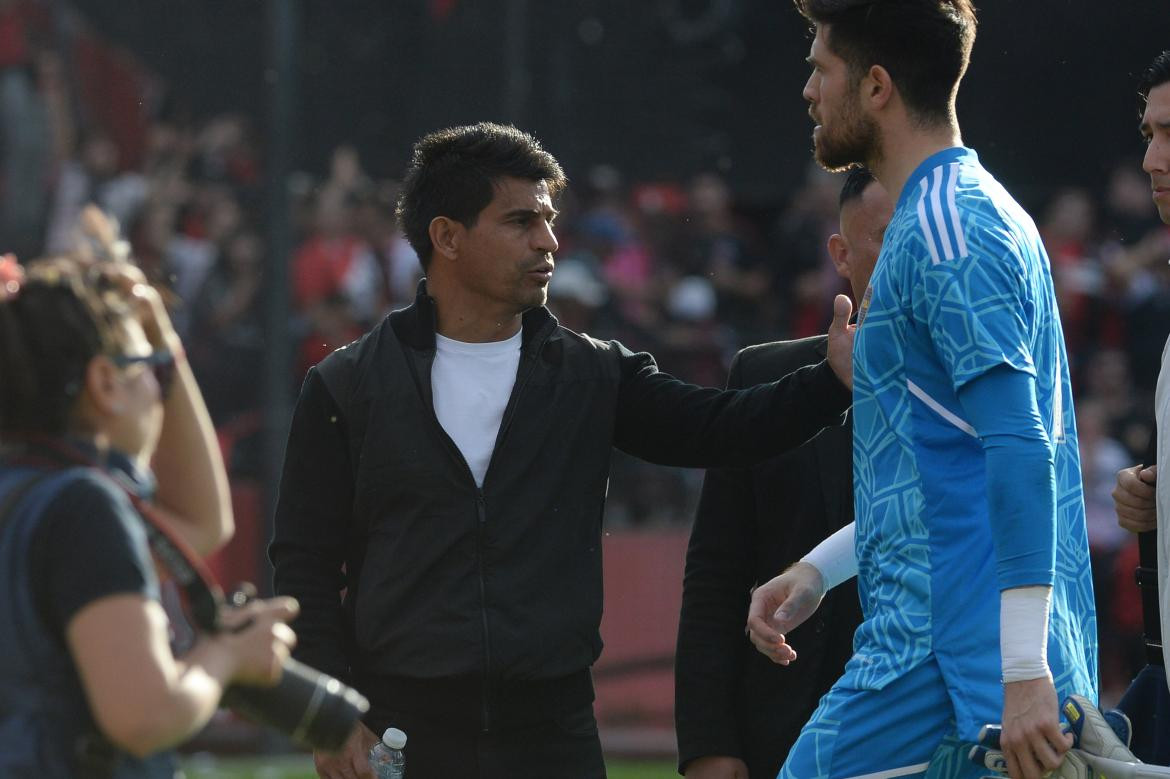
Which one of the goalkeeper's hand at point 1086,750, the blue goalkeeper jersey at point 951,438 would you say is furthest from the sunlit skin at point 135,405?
the goalkeeper's hand at point 1086,750

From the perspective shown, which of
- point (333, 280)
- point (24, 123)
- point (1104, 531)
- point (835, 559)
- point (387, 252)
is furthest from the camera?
point (24, 123)

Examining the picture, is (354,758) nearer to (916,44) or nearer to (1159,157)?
(916,44)

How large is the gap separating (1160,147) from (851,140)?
3.58 ft

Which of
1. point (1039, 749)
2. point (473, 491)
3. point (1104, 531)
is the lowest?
point (1104, 531)

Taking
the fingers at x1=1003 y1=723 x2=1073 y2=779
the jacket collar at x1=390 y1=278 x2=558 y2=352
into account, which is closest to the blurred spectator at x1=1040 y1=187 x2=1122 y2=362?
the jacket collar at x1=390 y1=278 x2=558 y2=352

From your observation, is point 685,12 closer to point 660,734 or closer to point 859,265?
point 660,734

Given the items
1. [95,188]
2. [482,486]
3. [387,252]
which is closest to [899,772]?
[482,486]

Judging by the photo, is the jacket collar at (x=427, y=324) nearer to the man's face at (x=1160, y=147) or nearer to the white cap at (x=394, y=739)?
the white cap at (x=394, y=739)

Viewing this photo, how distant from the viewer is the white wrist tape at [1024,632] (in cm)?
316

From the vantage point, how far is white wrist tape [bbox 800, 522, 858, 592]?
4.07 meters

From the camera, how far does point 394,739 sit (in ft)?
14.3

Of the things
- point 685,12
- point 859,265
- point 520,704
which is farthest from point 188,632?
point 685,12

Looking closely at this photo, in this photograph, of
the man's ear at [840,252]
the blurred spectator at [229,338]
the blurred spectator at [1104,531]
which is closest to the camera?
the man's ear at [840,252]

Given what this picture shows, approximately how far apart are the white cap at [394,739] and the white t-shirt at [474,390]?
2.07ft
